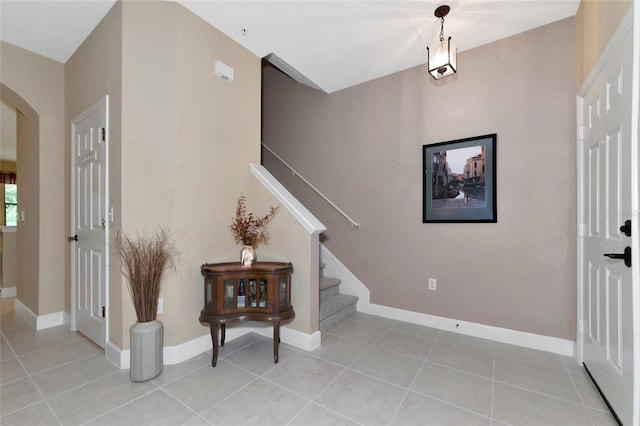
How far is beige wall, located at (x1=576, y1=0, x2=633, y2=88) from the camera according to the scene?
1.59m

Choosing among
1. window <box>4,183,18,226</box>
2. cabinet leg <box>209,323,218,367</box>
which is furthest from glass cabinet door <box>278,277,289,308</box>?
window <box>4,183,18,226</box>

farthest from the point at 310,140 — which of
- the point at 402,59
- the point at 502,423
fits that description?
the point at 502,423

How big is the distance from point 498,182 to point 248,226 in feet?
7.60

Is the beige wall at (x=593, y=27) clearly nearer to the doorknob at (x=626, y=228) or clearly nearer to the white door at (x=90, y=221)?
the doorknob at (x=626, y=228)

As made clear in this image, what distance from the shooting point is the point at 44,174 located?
2.97 metres

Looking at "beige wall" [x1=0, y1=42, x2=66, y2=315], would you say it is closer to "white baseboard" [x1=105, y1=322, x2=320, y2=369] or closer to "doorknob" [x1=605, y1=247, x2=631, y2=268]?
"white baseboard" [x1=105, y1=322, x2=320, y2=369]

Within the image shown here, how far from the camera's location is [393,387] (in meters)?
1.93

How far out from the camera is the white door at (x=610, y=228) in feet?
4.76

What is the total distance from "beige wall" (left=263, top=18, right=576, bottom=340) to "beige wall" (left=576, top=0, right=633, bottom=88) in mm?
151

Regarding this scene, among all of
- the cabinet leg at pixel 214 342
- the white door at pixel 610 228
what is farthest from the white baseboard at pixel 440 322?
the cabinet leg at pixel 214 342

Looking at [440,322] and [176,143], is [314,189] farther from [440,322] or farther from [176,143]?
[440,322]

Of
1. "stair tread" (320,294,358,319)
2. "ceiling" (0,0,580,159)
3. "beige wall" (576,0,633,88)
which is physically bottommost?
"stair tread" (320,294,358,319)

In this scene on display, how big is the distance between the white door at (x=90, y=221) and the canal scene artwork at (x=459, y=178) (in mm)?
3012

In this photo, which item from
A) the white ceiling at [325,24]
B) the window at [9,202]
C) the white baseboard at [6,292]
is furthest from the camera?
the window at [9,202]
